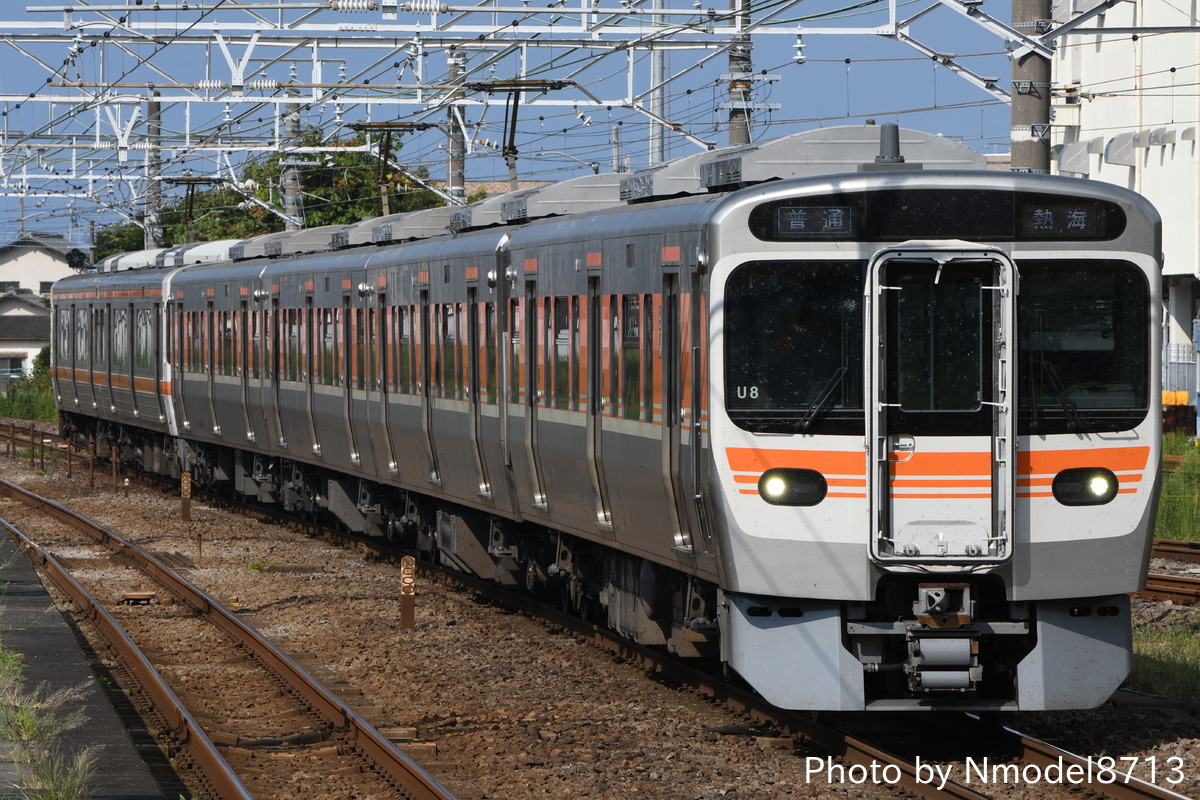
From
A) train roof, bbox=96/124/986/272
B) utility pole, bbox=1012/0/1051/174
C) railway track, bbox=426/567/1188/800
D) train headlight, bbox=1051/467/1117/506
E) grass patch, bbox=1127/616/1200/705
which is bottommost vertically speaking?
grass patch, bbox=1127/616/1200/705

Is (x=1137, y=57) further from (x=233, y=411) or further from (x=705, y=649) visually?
(x=705, y=649)

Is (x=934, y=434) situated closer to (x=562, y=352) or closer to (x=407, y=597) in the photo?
(x=562, y=352)

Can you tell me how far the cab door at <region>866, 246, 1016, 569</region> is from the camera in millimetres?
8492

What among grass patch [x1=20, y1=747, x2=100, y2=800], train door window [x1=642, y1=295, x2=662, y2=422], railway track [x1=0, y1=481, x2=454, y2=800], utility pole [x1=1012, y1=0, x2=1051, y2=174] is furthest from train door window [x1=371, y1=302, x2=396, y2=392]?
grass patch [x1=20, y1=747, x2=100, y2=800]

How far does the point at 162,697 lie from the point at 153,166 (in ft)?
79.4

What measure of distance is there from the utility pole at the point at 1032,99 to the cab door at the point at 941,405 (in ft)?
12.2

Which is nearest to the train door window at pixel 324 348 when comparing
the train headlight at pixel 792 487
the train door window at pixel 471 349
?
the train door window at pixel 471 349

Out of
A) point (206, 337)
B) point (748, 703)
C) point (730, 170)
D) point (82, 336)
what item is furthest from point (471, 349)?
point (82, 336)

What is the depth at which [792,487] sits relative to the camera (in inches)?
341

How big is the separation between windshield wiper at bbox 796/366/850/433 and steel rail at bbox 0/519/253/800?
10.1ft

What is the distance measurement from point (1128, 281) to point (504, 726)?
13.3 ft

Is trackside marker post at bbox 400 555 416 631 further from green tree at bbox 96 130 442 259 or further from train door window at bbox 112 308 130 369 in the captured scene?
green tree at bbox 96 130 442 259

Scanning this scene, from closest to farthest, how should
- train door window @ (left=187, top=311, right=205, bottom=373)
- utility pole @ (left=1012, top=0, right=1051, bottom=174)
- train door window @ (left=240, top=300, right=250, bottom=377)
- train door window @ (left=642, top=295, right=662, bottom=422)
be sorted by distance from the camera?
train door window @ (left=642, top=295, right=662, bottom=422) → utility pole @ (left=1012, top=0, right=1051, bottom=174) → train door window @ (left=240, top=300, right=250, bottom=377) → train door window @ (left=187, top=311, right=205, bottom=373)

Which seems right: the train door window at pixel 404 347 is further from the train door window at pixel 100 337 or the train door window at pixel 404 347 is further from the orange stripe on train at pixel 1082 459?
the train door window at pixel 100 337
